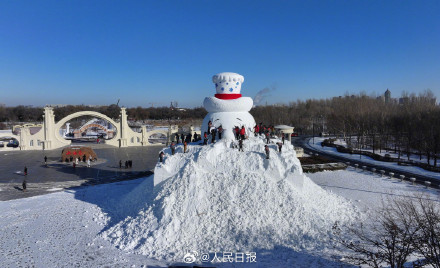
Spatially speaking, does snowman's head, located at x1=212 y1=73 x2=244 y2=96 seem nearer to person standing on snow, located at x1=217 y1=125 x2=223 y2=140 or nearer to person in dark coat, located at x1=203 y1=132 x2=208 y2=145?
person standing on snow, located at x1=217 y1=125 x2=223 y2=140

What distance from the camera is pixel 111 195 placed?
46.2ft

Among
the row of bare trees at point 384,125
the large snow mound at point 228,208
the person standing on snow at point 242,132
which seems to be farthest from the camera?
the row of bare trees at point 384,125

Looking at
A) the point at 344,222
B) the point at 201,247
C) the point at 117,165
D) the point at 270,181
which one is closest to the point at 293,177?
the point at 270,181

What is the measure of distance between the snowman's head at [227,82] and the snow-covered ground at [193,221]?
3161 mm

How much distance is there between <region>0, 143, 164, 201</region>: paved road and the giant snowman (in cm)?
935

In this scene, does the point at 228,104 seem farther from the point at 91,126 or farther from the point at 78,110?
the point at 78,110

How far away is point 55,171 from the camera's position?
20.5m

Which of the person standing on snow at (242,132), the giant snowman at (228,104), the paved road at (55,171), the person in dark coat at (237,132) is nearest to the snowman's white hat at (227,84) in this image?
the giant snowman at (228,104)

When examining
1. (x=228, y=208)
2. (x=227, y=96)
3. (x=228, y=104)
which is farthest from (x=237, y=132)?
(x=228, y=208)

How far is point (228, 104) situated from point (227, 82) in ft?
3.66

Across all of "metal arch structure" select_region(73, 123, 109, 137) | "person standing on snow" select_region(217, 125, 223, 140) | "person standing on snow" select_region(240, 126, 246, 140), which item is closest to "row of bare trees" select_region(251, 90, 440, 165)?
"person standing on snow" select_region(240, 126, 246, 140)

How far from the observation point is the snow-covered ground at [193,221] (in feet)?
27.0

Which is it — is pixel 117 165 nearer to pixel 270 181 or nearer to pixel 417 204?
pixel 270 181

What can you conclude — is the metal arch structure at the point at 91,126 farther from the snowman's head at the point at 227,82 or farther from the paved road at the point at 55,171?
the snowman's head at the point at 227,82
